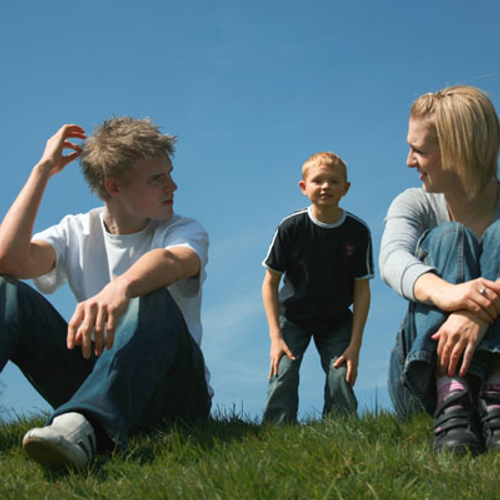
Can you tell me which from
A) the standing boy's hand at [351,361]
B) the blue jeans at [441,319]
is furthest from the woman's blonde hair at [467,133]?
the standing boy's hand at [351,361]

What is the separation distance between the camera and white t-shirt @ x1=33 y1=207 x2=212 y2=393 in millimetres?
4621

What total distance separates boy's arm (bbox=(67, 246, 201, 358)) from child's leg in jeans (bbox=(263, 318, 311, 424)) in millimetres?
1907

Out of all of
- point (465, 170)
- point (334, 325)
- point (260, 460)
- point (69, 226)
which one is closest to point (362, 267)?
point (334, 325)

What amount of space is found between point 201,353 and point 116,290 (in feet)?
2.91

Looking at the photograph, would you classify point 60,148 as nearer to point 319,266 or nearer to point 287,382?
point 319,266

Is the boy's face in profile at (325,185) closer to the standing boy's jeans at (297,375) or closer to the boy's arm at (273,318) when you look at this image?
the boy's arm at (273,318)

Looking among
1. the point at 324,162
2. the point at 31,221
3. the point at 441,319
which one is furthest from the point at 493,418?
the point at 31,221

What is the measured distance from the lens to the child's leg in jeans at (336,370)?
5453mm

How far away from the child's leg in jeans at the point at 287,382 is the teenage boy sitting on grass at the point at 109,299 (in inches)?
47.7

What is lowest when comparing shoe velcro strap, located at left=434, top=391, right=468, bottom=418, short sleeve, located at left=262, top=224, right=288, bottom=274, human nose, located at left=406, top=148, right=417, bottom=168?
shoe velcro strap, located at left=434, top=391, right=468, bottom=418

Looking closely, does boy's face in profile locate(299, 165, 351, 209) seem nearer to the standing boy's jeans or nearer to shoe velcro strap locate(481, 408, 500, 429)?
the standing boy's jeans

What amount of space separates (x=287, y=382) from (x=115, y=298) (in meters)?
2.43

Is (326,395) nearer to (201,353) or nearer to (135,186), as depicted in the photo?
(201,353)

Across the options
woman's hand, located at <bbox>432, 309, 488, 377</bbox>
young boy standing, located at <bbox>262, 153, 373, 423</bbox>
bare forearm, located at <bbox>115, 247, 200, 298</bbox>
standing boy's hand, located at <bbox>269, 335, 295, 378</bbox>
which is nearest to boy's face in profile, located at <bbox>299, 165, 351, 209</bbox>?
young boy standing, located at <bbox>262, 153, 373, 423</bbox>
